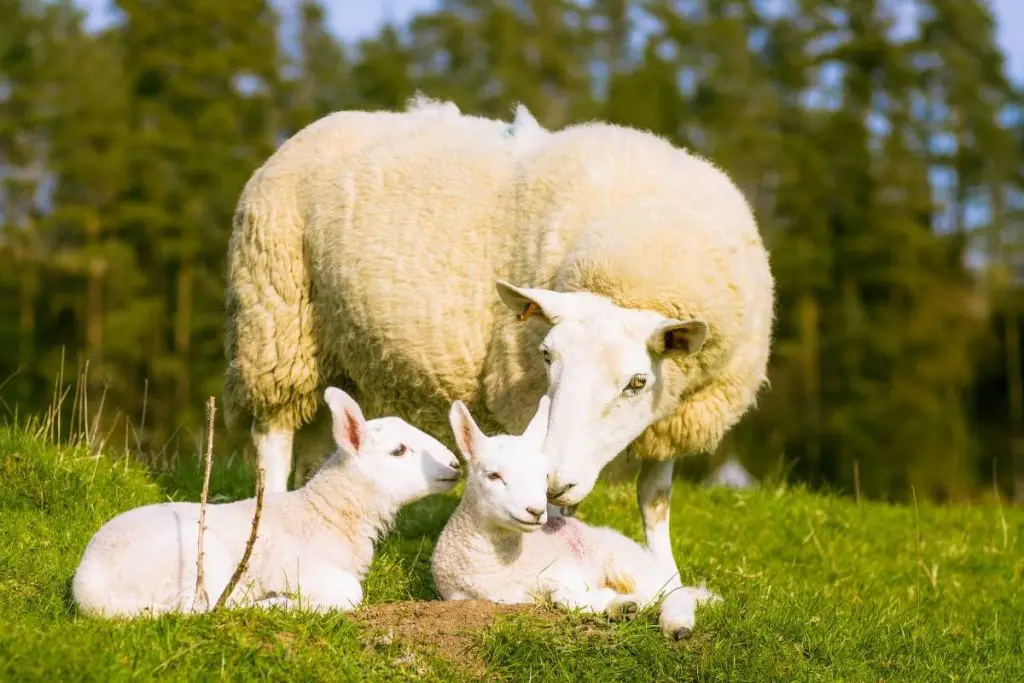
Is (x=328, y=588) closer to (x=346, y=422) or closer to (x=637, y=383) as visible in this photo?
(x=346, y=422)

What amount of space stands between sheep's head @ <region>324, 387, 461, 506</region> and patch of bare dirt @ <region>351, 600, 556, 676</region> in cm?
51

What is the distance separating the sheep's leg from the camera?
25.1 feet

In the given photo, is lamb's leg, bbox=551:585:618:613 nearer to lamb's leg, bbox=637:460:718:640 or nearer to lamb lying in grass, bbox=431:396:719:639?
lamb lying in grass, bbox=431:396:719:639

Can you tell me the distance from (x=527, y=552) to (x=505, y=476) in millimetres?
483

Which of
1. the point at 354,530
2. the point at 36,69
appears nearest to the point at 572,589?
the point at 354,530

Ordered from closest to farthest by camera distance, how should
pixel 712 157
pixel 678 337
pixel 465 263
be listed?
1. pixel 678 337
2. pixel 465 263
3. pixel 712 157

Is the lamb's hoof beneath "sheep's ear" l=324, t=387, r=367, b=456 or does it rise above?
beneath

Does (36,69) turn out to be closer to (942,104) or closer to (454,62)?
(454,62)

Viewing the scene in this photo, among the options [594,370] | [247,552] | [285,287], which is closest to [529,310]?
[594,370]

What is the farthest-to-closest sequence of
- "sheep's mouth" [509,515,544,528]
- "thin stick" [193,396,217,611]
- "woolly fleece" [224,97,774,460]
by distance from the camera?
"woolly fleece" [224,97,774,460] < "sheep's mouth" [509,515,544,528] < "thin stick" [193,396,217,611]

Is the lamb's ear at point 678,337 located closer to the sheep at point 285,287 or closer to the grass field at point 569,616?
the grass field at point 569,616

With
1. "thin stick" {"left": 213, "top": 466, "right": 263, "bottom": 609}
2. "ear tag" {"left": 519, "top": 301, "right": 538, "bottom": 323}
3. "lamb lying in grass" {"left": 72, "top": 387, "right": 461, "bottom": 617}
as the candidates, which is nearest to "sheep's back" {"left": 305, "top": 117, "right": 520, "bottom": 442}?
"ear tag" {"left": 519, "top": 301, "right": 538, "bottom": 323}

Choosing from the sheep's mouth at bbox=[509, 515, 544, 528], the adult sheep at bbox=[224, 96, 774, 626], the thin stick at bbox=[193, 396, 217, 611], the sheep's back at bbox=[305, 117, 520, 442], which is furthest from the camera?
the sheep's back at bbox=[305, 117, 520, 442]

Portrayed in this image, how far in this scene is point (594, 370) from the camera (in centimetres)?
556
